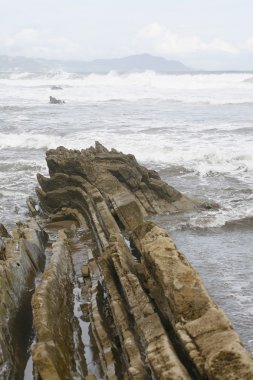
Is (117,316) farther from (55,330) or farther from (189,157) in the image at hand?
(189,157)

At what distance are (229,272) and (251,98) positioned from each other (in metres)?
48.3

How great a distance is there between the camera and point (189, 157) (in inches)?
813

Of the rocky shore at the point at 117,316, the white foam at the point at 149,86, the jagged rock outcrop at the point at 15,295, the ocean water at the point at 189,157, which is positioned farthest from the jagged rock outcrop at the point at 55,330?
the white foam at the point at 149,86

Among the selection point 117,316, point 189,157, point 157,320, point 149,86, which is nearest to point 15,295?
point 117,316

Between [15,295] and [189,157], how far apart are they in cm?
1538

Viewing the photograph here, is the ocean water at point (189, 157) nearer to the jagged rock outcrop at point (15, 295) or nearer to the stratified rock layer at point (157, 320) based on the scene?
the stratified rock layer at point (157, 320)

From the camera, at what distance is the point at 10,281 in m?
6.18

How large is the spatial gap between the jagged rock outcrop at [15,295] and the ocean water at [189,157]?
2850mm

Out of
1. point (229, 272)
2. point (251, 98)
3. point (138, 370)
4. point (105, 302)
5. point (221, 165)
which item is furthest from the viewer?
point (251, 98)

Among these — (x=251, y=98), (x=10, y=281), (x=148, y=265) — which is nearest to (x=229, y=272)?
(x=148, y=265)

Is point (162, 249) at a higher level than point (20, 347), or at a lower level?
higher

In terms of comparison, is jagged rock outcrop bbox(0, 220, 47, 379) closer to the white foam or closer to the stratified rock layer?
the stratified rock layer

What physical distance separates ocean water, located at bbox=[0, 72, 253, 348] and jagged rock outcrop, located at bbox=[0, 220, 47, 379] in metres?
2.85

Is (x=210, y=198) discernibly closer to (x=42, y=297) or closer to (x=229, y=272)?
(x=229, y=272)
